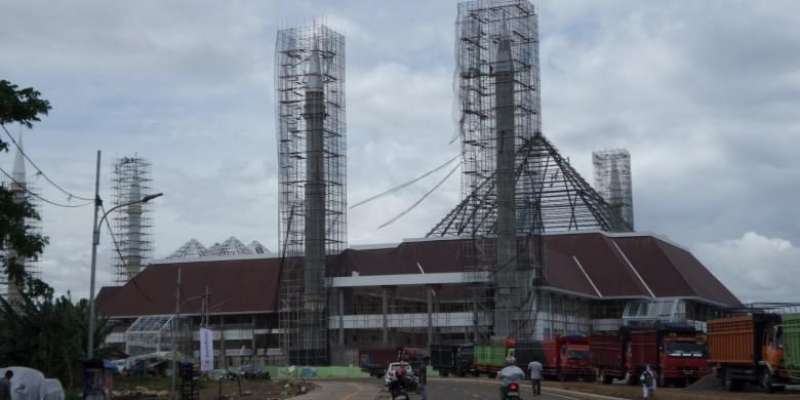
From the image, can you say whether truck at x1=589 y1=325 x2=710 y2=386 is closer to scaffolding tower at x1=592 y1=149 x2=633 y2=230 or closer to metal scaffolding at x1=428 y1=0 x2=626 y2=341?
metal scaffolding at x1=428 y1=0 x2=626 y2=341

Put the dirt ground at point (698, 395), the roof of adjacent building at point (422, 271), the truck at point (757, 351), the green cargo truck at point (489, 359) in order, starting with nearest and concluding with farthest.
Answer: the dirt ground at point (698, 395)
the truck at point (757, 351)
the green cargo truck at point (489, 359)
the roof of adjacent building at point (422, 271)

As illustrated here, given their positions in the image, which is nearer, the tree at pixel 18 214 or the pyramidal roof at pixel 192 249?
the tree at pixel 18 214

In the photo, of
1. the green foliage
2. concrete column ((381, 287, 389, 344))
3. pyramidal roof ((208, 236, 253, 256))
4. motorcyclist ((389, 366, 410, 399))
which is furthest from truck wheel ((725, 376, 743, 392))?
pyramidal roof ((208, 236, 253, 256))

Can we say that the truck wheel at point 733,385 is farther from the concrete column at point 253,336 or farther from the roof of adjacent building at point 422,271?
the concrete column at point 253,336

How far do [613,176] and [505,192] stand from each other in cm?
4768

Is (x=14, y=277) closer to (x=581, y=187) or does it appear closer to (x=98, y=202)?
(x=98, y=202)

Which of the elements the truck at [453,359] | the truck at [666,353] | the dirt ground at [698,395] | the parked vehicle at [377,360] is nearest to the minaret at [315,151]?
the parked vehicle at [377,360]

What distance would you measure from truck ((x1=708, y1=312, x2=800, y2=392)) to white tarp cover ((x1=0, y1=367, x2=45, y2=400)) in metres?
28.7

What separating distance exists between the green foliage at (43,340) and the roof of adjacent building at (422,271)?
6061 cm

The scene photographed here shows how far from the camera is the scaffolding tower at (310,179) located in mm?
111375

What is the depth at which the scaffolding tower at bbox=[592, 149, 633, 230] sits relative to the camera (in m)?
150

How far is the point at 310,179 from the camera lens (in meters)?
111

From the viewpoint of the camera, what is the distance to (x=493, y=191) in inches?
4449

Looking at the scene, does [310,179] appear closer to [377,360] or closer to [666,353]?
[377,360]
